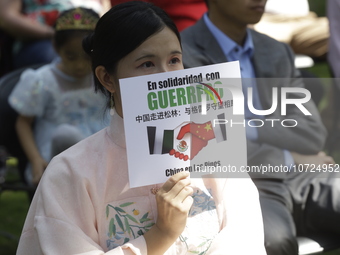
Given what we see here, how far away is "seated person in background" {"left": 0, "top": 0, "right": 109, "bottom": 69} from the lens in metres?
3.85

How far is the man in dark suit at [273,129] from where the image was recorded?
2.58m

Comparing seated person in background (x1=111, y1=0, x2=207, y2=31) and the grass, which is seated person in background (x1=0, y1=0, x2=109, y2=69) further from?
the grass

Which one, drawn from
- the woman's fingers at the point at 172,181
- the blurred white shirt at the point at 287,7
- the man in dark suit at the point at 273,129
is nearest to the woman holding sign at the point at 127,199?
the woman's fingers at the point at 172,181

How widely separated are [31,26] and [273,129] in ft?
6.06

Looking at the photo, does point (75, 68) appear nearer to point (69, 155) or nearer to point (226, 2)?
point (226, 2)

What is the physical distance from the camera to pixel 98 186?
1796 mm

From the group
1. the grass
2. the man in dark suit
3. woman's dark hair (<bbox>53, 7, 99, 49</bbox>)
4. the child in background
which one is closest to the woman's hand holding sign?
the man in dark suit

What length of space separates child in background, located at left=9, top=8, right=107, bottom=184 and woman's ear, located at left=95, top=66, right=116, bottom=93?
126 cm

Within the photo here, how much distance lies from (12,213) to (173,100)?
9.59ft

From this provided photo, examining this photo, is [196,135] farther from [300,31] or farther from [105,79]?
[300,31]

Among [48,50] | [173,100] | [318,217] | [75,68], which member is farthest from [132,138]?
[48,50]

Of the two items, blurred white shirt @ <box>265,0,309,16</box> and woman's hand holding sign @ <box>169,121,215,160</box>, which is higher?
blurred white shirt @ <box>265,0,309,16</box>

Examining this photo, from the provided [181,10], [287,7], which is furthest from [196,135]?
[287,7]

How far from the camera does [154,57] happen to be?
1805 millimetres
